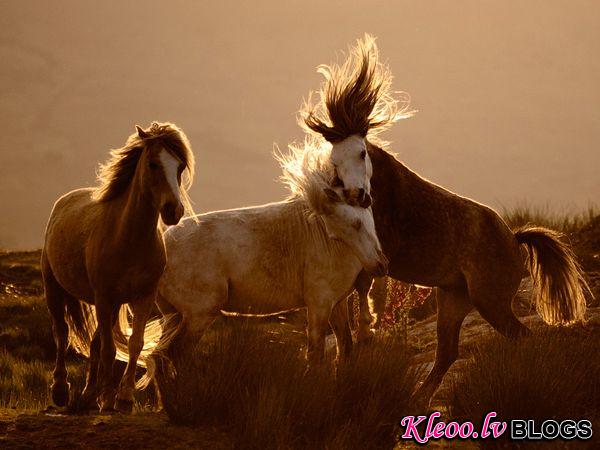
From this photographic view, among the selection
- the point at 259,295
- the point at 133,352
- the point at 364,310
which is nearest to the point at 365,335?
the point at 364,310

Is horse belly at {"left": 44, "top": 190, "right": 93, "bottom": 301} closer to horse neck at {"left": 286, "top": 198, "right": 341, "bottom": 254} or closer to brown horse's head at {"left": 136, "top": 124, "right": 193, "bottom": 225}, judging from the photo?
brown horse's head at {"left": 136, "top": 124, "right": 193, "bottom": 225}

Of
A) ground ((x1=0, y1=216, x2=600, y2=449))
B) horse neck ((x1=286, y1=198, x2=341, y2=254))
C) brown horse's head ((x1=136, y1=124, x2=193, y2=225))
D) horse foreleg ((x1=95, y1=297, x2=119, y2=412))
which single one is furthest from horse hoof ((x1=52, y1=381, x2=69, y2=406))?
horse neck ((x1=286, y1=198, x2=341, y2=254))

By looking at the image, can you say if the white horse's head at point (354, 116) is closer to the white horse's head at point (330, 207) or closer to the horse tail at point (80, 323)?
the white horse's head at point (330, 207)

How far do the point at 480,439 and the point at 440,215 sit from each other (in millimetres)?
2150

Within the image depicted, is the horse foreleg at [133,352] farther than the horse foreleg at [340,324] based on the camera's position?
No

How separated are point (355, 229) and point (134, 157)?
1682 mm

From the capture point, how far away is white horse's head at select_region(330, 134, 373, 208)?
226 inches

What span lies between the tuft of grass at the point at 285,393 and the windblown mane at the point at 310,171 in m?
1.17

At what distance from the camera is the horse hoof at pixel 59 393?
5930 millimetres

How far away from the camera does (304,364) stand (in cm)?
506

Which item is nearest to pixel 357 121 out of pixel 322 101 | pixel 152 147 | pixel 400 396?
pixel 322 101

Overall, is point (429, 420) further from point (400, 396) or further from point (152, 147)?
point (152, 147)

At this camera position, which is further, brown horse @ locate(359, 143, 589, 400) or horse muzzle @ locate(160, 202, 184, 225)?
brown horse @ locate(359, 143, 589, 400)

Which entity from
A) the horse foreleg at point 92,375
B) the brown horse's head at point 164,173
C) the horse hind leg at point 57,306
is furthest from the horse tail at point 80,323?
the brown horse's head at point 164,173
